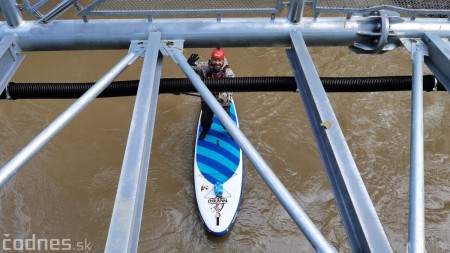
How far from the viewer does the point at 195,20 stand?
10.4 ft

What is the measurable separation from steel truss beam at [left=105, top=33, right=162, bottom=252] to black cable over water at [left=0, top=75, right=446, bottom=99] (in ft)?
2.90

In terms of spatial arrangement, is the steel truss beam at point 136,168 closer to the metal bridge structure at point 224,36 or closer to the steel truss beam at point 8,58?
the metal bridge structure at point 224,36

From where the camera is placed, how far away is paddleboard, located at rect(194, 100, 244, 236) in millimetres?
5973

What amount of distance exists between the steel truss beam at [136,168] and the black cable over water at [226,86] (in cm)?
88

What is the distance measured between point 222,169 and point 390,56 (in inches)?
220

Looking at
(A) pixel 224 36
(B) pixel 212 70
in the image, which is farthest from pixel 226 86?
(B) pixel 212 70

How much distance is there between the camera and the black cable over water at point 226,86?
374cm

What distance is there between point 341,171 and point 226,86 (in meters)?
1.97

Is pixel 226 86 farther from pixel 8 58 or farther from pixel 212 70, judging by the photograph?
pixel 212 70

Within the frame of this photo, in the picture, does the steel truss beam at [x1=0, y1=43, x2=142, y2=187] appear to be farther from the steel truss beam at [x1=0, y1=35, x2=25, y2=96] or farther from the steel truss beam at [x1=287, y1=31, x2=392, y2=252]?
the steel truss beam at [x1=287, y1=31, x2=392, y2=252]

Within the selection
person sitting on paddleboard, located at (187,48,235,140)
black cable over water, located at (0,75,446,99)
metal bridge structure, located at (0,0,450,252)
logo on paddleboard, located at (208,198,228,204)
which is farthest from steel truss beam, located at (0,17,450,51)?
logo on paddleboard, located at (208,198,228,204)

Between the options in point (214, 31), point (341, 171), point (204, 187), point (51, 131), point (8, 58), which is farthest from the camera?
point (204, 187)

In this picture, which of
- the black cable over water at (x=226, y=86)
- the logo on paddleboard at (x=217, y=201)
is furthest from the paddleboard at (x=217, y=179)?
the black cable over water at (x=226, y=86)

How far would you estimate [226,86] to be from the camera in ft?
12.7
